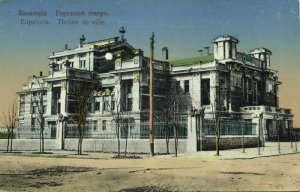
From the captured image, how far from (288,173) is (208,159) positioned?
5766 mm

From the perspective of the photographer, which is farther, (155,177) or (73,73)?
(73,73)

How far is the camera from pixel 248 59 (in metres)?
49.1

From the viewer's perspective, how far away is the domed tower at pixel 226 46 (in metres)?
44.8

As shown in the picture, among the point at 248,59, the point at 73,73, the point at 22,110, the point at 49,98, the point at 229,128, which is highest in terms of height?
the point at 248,59

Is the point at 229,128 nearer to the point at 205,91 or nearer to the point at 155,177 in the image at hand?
the point at 205,91

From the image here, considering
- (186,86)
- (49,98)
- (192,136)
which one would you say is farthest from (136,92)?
(192,136)

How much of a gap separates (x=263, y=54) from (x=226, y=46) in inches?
324

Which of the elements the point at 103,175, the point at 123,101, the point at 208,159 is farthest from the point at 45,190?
the point at 123,101

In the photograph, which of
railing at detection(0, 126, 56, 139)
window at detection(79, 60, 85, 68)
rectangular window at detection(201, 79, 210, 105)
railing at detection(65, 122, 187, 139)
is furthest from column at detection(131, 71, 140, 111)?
window at detection(79, 60, 85, 68)

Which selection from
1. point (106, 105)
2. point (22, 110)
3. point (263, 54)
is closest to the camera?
point (106, 105)

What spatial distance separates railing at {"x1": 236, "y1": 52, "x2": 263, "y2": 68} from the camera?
4697 cm

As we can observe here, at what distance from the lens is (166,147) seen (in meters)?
26.1

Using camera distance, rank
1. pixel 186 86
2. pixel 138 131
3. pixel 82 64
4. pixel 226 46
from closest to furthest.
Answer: pixel 138 131 → pixel 226 46 → pixel 186 86 → pixel 82 64

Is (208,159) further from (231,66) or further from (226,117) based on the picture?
(231,66)
